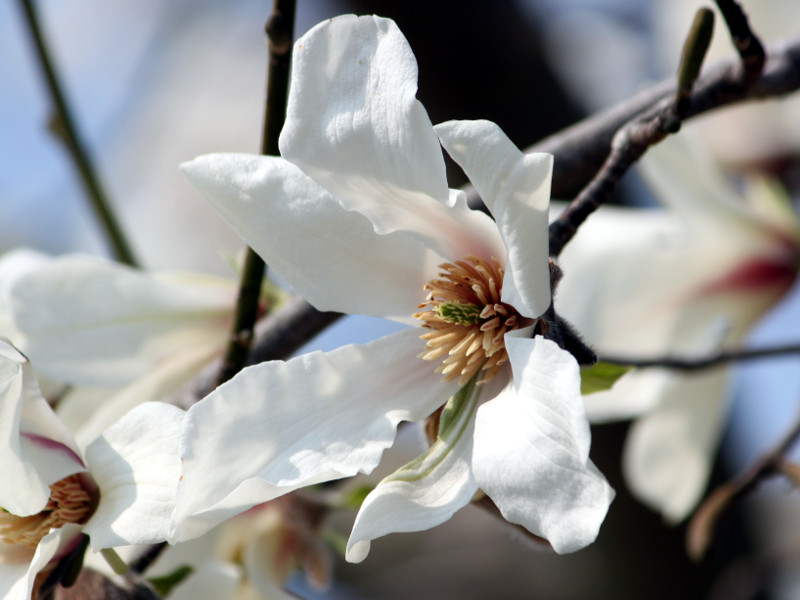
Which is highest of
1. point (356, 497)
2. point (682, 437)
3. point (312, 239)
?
point (312, 239)

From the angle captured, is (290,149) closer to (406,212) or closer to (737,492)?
(406,212)

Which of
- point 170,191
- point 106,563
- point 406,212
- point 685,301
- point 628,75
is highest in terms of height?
point 406,212

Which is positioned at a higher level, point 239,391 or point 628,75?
point 239,391

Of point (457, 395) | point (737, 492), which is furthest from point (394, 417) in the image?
point (737, 492)

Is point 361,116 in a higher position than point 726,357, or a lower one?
higher

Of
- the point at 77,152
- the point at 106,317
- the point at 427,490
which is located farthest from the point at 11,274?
the point at 427,490

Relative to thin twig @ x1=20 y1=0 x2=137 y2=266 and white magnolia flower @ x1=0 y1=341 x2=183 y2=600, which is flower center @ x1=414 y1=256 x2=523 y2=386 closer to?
white magnolia flower @ x1=0 y1=341 x2=183 y2=600

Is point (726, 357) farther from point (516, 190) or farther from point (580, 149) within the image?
point (516, 190)
